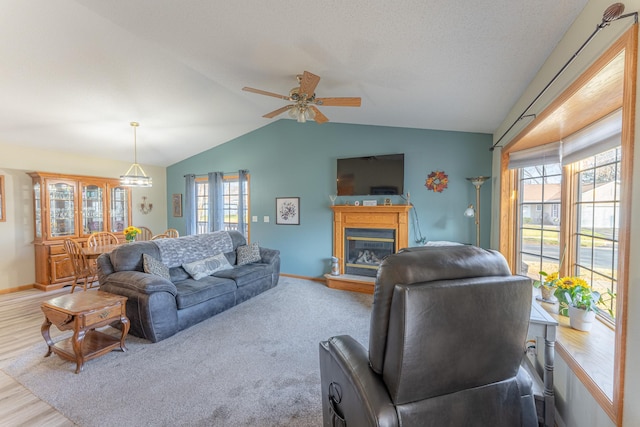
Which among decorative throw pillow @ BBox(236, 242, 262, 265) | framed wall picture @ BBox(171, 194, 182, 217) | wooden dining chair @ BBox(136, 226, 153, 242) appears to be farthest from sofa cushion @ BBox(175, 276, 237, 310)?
framed wall picture @ BBox(171, 194, 182, 217)

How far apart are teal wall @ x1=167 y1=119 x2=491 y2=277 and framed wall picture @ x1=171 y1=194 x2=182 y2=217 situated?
0.15m

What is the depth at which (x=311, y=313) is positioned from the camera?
12.0ft

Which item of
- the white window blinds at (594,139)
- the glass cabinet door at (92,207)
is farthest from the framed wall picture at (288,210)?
the white window blinds at (594,139)

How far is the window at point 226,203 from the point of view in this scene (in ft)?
19.8

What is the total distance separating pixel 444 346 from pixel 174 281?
11.5 feet

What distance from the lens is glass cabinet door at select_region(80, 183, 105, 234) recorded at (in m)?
5.07

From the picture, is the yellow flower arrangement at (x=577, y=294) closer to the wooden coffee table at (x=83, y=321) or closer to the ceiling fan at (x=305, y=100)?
the ceiling fan at (x=305, y=100)

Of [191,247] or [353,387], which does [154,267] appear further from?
[353,387]

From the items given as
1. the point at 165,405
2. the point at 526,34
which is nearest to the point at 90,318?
the point at 165,405

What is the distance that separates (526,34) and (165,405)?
3.40 m

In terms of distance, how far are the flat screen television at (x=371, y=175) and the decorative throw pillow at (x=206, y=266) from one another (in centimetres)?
225

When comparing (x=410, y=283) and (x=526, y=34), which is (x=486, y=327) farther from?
(x=526, y=34)

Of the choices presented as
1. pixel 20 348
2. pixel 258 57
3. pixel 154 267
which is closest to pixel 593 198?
pixel 258 57

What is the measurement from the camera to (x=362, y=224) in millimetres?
4777
